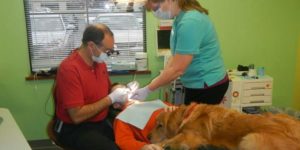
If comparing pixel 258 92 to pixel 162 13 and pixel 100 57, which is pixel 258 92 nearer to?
pixel 162 13

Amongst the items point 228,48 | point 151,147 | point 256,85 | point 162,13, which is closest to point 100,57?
point 162,13

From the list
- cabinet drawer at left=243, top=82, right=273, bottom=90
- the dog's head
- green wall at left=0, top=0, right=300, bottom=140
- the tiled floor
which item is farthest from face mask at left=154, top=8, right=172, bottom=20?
the tiled floor

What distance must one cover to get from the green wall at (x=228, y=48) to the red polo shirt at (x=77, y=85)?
131 cm

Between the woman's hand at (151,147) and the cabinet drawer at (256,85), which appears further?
the cabinet drawer at (256,85)

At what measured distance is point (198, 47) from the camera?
68.2 inches

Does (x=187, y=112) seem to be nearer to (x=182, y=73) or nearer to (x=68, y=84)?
(x=182, y=73)

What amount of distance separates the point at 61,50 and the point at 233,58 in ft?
5.96

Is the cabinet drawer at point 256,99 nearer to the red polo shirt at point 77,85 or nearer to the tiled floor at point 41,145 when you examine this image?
the red polo shirt at point 77,85

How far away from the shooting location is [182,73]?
178 cm

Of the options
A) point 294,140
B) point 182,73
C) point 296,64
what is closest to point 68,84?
point 182,73

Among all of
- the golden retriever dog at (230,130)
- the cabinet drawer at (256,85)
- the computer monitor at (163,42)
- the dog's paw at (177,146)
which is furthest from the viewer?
the computer monitor at (163,42)

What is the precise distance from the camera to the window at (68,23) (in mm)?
3031

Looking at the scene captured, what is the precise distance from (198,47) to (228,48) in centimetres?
170

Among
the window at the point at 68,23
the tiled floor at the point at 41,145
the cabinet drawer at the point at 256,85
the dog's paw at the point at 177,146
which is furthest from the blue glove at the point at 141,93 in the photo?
the tiled floor at the point at 41,145
